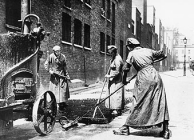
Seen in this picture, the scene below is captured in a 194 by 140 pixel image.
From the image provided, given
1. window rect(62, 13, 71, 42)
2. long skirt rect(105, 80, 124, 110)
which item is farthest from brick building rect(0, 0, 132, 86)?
long skirt rect(105, 80, 124, 110)

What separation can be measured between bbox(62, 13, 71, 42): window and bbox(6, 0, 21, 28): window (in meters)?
5.27

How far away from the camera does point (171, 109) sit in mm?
9297

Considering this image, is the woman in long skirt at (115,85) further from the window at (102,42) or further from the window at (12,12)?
the window at (102,42)

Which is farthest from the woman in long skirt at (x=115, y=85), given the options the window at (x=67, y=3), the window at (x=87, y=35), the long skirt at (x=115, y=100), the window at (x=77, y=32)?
the window at (x=87, y=35)

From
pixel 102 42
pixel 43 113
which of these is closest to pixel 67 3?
pixel 102 42

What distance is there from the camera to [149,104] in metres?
5.43

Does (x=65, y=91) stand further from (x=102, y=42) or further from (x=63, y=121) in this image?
(x=102, y=42)

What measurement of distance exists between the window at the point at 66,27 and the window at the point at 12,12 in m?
5.27

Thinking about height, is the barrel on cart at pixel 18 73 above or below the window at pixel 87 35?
below

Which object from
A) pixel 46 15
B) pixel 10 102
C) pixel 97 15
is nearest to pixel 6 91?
pixel 10 102

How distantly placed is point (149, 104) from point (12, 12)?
7146 millimetres

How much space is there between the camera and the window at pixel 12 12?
10363 mm

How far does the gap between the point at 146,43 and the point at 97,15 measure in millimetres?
29245

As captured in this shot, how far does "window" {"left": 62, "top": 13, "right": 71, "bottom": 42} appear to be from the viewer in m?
16.2
